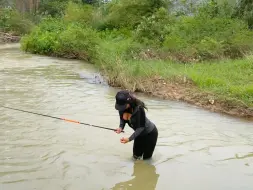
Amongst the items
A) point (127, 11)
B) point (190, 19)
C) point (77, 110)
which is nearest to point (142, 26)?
point (190, 19)

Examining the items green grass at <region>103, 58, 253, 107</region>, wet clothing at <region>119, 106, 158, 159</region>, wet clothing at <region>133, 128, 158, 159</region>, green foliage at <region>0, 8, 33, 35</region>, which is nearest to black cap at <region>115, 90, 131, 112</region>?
wet clothing at <region>119, 106, 158, 159</region>

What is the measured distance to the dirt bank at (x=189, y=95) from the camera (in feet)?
33.5

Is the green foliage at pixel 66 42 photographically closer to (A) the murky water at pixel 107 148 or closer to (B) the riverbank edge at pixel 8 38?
(A) the murky water at pixel 107 148

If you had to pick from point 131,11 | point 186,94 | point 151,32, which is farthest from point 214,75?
point 131,11

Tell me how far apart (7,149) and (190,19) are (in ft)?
45.4

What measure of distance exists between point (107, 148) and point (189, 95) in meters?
4.94

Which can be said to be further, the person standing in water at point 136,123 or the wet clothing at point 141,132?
the wet clothing at point 141,132

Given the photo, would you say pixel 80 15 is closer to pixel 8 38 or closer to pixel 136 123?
pixel 8 38

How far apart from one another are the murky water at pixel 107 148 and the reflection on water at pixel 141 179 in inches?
0.6

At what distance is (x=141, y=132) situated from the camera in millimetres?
5820

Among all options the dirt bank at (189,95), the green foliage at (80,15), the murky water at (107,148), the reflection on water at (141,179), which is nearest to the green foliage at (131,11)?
the green foliage at (80,15)

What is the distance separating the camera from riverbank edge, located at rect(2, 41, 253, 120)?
1024 cm

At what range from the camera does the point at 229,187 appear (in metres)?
5.71

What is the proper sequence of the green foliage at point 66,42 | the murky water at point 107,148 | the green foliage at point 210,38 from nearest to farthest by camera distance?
the murky water at point 107,148
the green foliage at point 210,38
the green foliage at point 66,42
